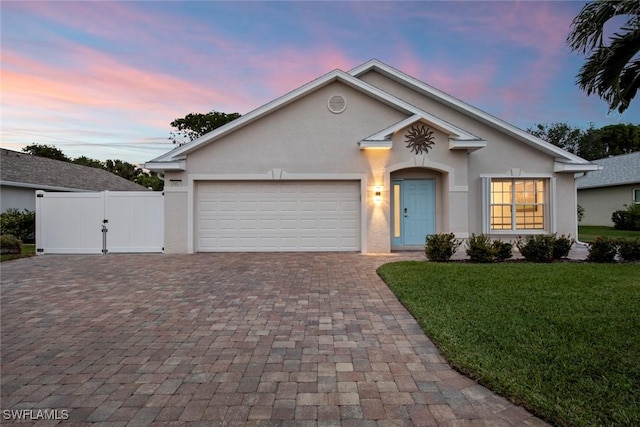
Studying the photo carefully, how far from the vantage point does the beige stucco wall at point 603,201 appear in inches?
874

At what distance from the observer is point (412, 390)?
9.71 ft

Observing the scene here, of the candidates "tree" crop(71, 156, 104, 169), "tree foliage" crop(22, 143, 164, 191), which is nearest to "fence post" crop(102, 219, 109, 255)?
"tree foliage" crop(22, 143, 164, 191)

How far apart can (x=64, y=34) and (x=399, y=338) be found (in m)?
14.2

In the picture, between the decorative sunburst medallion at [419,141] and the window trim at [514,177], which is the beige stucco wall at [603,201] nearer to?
the window trim at [514,177]

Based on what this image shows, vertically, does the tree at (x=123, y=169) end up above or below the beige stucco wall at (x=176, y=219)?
above

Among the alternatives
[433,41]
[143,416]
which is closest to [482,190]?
[433,41]

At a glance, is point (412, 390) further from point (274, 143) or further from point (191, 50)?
point (191, 50)

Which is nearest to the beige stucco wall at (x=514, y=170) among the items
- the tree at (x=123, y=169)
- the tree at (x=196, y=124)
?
the tree at (x=196, y=124)

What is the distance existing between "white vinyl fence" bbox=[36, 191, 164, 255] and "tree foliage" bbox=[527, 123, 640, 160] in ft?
159

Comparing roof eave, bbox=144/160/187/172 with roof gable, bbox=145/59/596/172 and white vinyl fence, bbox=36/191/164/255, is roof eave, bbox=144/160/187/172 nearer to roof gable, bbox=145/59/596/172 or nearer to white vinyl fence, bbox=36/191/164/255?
roof gable, bbox=145/59/596/172

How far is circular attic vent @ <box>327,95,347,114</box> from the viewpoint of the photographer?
36.1 feet

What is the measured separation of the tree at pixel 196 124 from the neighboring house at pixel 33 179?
11127 millimetres

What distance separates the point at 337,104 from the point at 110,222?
8521 mm

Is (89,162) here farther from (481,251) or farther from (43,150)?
(481,251)
